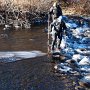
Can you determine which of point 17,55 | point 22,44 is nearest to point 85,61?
point 17,55

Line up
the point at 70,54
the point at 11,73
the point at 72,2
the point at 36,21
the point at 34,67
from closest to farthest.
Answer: the point at 11,73
the point at 34,67
the point at 70,54
the point at 36,21
the point at 72,2

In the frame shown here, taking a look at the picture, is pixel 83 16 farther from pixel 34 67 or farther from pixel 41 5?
pixel 34 67

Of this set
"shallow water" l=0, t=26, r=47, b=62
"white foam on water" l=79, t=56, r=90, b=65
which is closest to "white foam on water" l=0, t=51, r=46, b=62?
"shallow water" l=0, t=26, r=47, b=62

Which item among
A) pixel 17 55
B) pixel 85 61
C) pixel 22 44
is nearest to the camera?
pixel 85 61

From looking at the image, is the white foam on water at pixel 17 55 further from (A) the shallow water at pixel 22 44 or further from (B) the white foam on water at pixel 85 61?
(B) the white foam on water at pixel 85 61

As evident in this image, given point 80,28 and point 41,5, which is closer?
point 80,28

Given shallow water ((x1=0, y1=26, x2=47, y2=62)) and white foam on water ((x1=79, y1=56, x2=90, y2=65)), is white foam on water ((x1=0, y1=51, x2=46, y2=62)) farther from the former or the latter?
white foam on water ((x1=79, y1=56, x2=90, y2=65))

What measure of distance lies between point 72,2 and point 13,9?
8.13m

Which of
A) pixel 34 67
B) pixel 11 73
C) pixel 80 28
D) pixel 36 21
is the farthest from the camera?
pixel 36 21

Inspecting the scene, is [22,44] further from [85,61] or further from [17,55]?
[85,61]

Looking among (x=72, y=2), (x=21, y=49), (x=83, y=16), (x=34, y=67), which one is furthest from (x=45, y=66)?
(x=72, y=2)

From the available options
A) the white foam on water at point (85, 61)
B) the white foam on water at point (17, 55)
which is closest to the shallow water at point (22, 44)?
the white foam on water at point (17, 55)

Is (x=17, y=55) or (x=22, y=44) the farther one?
(x=22, y=44)

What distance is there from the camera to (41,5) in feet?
79.6
